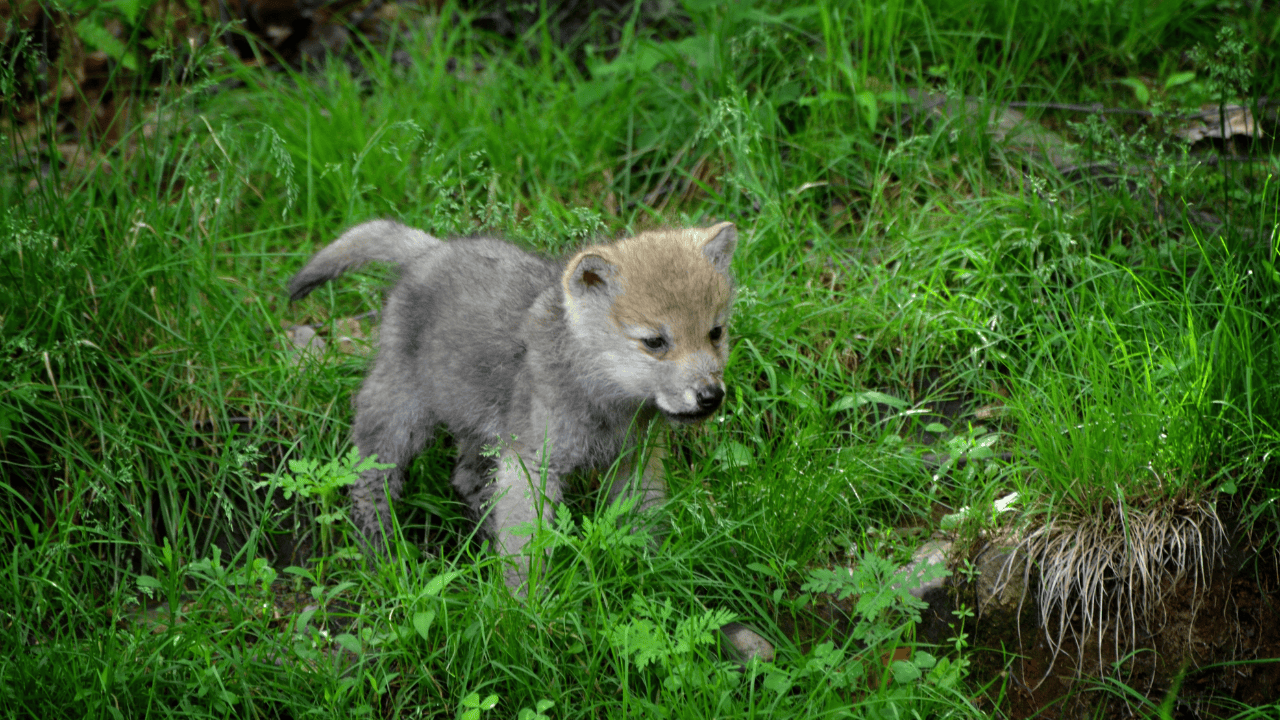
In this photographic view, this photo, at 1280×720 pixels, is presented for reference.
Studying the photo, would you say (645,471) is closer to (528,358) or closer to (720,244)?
(528,358)

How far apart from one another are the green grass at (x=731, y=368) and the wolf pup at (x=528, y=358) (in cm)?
20

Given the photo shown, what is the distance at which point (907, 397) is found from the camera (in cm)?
425

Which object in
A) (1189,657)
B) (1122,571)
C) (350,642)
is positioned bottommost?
(1189,657)

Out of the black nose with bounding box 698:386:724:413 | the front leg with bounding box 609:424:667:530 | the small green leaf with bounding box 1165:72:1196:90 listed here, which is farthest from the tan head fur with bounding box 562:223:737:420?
the small green leaf with bounding box 1165:72:1196:90

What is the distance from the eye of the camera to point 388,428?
3.89 meters

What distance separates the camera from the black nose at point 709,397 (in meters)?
3.28

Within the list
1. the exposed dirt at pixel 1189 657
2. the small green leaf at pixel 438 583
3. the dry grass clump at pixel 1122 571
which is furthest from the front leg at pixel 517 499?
the dry grass clump at pixel 1122 571

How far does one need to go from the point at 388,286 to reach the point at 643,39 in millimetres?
2193

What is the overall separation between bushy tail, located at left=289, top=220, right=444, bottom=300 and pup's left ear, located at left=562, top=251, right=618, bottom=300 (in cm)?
79

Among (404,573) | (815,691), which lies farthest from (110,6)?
(815,691)

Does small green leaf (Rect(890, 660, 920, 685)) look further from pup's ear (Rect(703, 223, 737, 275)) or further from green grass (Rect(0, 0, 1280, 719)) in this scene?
pup's ear (Rect(703, 223, 737, 275))

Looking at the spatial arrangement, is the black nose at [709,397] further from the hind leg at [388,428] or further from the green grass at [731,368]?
the hind leg at [388,428]

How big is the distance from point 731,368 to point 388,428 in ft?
4.52

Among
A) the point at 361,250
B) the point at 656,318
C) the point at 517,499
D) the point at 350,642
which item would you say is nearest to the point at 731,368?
the point at 656,318
